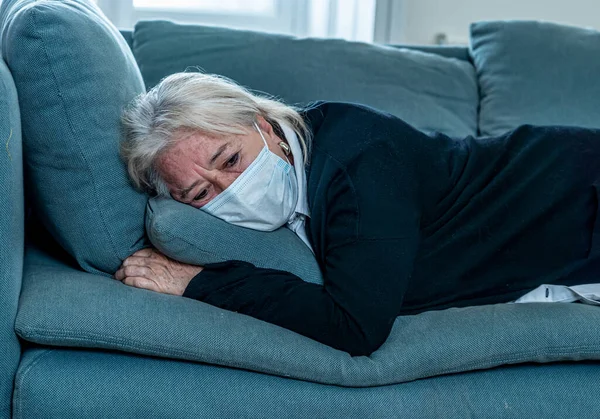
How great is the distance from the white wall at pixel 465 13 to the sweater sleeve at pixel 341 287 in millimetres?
Result: 1642

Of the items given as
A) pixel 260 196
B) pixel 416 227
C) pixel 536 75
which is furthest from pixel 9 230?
pixel 536 75

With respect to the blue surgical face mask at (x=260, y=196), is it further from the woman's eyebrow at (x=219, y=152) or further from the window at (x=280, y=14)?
the window at (x=280, y=14)

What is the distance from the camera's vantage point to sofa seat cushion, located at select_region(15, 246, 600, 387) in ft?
4.36

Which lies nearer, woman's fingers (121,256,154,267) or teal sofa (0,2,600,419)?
teal sofa (0,2,600,419)

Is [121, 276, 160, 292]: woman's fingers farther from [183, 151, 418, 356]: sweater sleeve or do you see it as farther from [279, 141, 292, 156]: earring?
[279, 141, 292, 156]: earring

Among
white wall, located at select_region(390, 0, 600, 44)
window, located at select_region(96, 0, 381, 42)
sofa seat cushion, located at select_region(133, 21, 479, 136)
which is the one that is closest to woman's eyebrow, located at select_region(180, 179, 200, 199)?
sofa seat cushion, located at select_region(133, 21, 479, 136)

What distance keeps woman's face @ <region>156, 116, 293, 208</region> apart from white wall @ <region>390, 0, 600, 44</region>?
1.58 metres

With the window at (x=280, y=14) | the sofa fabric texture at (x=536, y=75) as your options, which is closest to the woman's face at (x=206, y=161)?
the sofa fabric texture at (x=536, y=75)

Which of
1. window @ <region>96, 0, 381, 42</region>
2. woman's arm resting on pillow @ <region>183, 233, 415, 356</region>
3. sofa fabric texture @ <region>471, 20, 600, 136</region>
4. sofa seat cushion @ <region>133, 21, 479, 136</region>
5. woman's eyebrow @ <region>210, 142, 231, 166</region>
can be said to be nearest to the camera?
woman's arm resting on pillow @ <region>183, 233, 415, 356</region>

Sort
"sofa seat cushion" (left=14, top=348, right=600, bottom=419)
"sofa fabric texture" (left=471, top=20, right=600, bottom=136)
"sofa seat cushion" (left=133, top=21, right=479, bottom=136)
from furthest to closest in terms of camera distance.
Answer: "sofa fabric texture" (left=471, top=20, right=600, bottom=136) < "sofa seat cushion" (left=133, top=21, right=479, bottom=136) < "sofa seat cushion" (left=14, top=348, right=600, bottom=419)

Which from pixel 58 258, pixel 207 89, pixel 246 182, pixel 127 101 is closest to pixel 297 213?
pixel 246 182

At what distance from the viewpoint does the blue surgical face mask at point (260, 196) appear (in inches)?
60.4

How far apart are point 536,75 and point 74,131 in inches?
56.0

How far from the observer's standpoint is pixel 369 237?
4.76 ft
